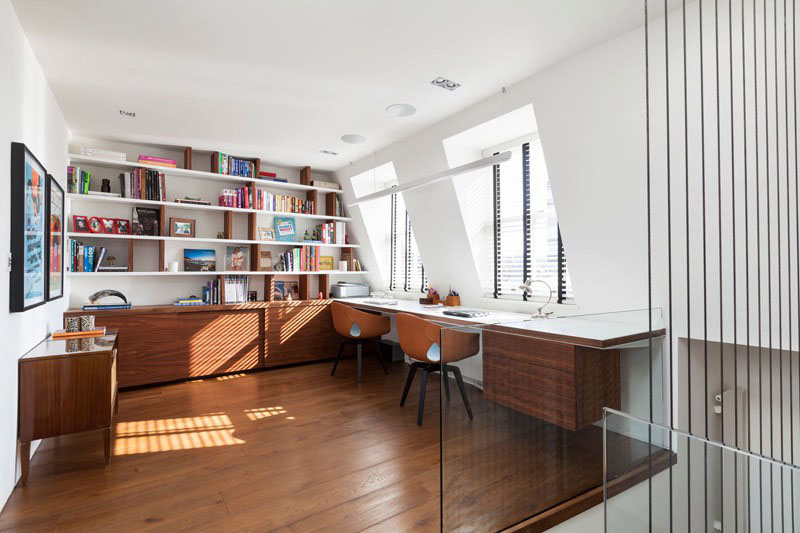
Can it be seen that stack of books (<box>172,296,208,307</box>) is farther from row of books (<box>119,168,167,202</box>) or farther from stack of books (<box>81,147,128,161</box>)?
stack of books (<box>81,147,128,161</box>)

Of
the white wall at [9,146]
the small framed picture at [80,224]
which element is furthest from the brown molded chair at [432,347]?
the small framed picture at [80,224]

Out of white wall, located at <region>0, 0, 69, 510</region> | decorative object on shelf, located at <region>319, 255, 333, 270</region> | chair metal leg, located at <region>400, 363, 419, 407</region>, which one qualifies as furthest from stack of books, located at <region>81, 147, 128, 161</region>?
chair metal leg, located at <region>400, 363, 419, 407</region>

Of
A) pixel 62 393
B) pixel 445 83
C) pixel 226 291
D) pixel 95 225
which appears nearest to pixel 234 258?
pixel 226 291

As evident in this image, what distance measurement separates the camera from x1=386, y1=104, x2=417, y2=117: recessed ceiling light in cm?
345

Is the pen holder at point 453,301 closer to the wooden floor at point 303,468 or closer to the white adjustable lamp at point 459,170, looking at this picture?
the wooden floor at point 303,468

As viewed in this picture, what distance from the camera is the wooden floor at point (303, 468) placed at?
168 centimetres

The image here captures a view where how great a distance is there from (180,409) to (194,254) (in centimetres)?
196

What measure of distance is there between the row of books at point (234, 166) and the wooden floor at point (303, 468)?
2.59 meters

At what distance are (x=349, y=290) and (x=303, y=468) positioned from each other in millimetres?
3190

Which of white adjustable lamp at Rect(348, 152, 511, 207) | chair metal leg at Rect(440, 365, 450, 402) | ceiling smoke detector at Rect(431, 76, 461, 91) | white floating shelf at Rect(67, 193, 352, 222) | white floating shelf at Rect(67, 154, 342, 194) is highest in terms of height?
ceiling smoke detector at Rect(431, 76, 461, 91)

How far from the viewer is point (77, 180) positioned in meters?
4.06

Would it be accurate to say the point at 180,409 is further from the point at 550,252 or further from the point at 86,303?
the point at 550,252

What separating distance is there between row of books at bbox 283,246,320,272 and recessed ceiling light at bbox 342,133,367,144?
→ 168 centimetres

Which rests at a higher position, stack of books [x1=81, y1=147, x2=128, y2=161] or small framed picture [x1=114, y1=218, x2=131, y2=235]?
stack of books [x1=81, y1=147, x2=128, y2=161]
